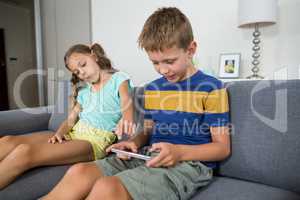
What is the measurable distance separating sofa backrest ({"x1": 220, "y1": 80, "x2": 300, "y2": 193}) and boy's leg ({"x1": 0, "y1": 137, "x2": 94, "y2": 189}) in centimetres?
56

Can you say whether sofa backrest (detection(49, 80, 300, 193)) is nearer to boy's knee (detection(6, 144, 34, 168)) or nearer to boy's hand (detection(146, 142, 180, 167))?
boy's hand (detection(146, 142, 180, 167))

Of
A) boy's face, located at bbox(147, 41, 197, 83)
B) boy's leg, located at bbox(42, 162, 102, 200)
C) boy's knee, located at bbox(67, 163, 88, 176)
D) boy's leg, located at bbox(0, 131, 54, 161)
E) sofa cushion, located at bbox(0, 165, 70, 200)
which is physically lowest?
sofa cushion, located at bbox(0, 165, 70, 200)

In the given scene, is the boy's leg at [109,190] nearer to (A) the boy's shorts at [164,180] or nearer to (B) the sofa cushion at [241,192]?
(A) the boy's shorts at [164,180]

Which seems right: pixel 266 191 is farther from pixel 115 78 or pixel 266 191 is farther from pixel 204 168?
pixel 115 78

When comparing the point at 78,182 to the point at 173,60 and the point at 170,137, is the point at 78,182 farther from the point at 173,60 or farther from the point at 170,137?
the point at 173,60

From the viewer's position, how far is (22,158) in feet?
3.14

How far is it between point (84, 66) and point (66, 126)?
303 millimetres

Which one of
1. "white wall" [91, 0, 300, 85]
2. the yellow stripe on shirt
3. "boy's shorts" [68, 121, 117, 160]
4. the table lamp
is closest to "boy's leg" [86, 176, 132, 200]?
the yellow stripe on shirt

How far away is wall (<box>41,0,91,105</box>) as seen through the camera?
2.93 metres

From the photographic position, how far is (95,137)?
119 centimetres

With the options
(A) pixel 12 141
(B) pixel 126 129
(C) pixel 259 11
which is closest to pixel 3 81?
(A) pixel 12 141

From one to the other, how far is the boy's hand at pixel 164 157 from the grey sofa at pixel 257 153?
14cm

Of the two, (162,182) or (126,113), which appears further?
(126,113)

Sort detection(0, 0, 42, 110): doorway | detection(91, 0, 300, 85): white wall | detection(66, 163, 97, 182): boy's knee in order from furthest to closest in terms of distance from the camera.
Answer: detection(0, 0, 42, 110): doorway, detection(91, 0, 300, 85): white wall, detection(66, 163, 97, 182): boy's knee
